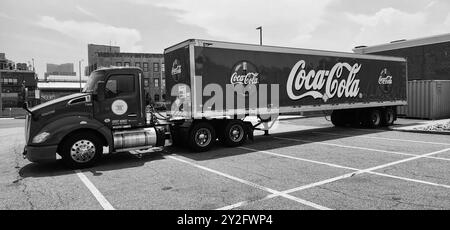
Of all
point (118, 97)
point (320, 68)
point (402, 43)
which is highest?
point (402, 43)

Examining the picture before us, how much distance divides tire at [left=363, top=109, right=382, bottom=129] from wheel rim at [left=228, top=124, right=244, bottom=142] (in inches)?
330

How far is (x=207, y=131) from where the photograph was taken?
442 inches

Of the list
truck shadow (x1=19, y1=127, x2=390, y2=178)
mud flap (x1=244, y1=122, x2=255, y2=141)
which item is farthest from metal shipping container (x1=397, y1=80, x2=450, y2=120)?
mud flap (x1=244, y1=122, x2=255, y2=141)

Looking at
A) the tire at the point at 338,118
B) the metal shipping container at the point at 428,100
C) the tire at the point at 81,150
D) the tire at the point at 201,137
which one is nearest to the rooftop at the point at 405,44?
the metal shipping container at the point at 428,100

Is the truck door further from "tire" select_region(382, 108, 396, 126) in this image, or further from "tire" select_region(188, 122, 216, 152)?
"tire" select_region(382, 108, 396, 126)

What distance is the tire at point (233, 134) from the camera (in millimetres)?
11546

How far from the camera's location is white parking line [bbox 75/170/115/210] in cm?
582

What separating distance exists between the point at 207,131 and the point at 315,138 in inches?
197

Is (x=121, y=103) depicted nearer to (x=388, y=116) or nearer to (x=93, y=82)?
(x=93, y=82)

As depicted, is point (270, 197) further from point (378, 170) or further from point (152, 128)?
point (152, 128)

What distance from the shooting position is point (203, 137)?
1116 cm

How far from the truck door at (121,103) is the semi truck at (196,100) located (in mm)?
27

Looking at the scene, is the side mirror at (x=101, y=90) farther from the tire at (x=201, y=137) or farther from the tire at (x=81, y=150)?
the tire at (x=201, y=137)
